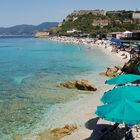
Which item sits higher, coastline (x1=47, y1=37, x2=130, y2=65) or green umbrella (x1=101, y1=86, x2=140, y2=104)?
green umbrella (x1=101, y1=86, x2=140, y2=104)

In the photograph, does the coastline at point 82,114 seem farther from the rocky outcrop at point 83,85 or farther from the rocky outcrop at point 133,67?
the rocky outcrop at point 133,67

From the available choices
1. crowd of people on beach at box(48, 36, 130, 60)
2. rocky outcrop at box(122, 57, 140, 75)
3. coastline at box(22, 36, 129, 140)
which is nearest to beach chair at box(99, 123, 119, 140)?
coastline at box(22, 36, 129, 140)

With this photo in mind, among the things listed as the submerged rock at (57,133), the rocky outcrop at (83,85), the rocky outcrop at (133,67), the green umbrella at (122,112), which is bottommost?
the submerged rock at (57,133)

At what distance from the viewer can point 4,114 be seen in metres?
19.8

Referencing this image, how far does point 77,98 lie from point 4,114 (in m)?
5.48

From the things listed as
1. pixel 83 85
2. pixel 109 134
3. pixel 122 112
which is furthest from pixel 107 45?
pixel 122 112

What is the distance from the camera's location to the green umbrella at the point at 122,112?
11.4m

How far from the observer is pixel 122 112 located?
1173cm

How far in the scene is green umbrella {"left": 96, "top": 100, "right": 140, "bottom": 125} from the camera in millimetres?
11391

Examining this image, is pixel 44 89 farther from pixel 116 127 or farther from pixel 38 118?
pixel 116 127

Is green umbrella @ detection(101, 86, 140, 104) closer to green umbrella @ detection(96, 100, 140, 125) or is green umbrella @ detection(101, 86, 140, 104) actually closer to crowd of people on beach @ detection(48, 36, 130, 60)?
green umbrella @ detection(96, 100, 140, 125)

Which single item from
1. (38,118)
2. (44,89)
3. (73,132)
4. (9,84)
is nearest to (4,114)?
(38,118)

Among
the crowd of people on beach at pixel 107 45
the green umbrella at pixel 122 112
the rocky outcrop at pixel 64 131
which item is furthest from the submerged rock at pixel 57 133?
the crowd of people on beach at pixel 107 45

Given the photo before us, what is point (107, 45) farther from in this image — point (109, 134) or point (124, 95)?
point (124, 95)
